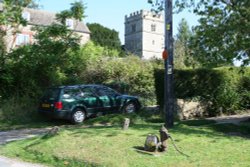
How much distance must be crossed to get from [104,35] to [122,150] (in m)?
82.6

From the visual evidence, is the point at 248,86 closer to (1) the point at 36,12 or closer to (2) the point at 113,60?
(2) the point at 113,60

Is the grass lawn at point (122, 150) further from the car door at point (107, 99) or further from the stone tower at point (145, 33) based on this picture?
the stone tower at point (145, 33)

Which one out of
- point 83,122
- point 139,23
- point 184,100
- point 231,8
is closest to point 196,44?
point 231,8

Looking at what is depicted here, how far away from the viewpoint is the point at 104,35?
90.3 meters

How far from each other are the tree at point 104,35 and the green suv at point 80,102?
6991cm

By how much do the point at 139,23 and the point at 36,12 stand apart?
112 feet

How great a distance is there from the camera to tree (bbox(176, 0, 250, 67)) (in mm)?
13023

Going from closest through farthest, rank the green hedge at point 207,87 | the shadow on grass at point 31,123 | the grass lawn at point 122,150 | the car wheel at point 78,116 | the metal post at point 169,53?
the grass lawn at point 122,150
the metal post at point 169,53
the shadow on grass at point 31,123
the car wheel at point 78,116
the green hedge at point 207,87

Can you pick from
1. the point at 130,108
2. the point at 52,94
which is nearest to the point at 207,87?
the point at 130,108

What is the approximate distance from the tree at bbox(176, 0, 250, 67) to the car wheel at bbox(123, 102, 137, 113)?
527 centimetres

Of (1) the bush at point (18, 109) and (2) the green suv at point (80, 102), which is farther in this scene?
(1) the bush at point (18, 109)

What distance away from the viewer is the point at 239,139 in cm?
1035

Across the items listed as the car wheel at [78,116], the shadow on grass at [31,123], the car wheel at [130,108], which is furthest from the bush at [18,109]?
the car wheel at [130,108]

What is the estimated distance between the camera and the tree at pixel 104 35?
8873cm
